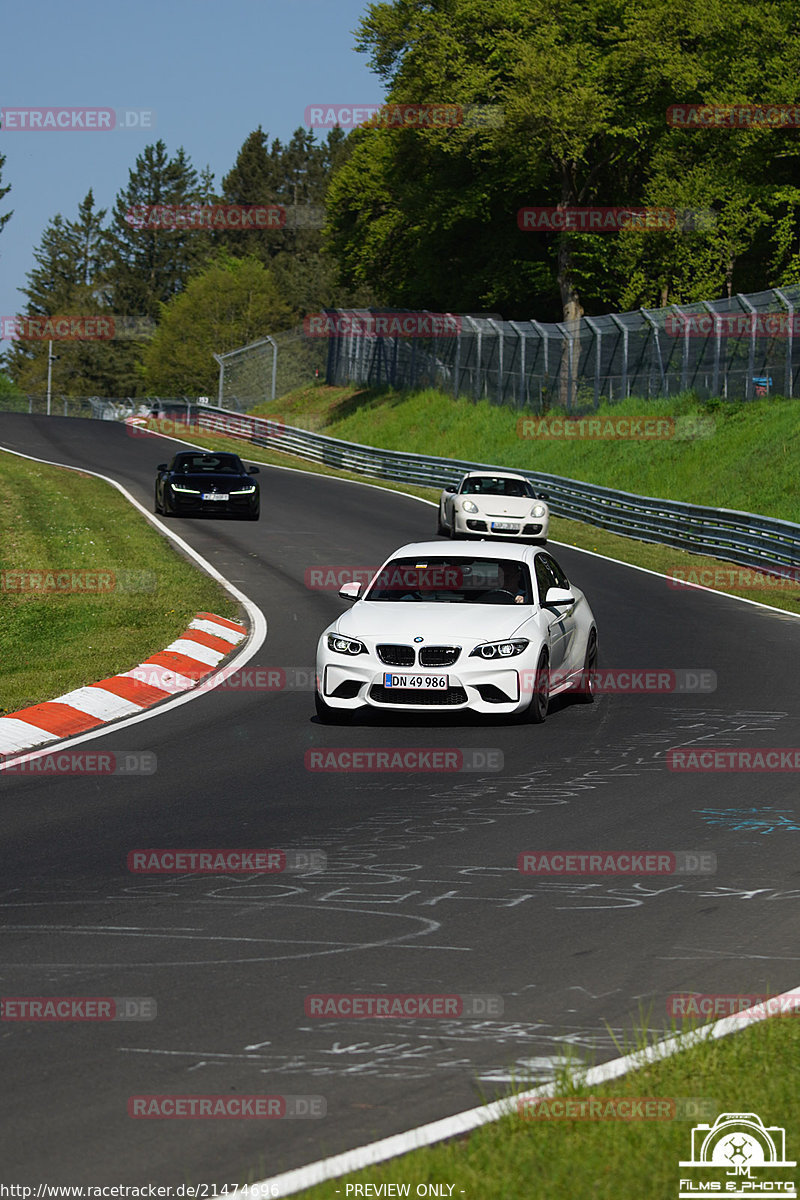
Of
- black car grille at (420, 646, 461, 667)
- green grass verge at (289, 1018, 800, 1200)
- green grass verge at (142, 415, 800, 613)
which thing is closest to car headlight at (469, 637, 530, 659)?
black car grille at (420, 646, 461, 667)

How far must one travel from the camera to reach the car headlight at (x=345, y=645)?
12.4 m

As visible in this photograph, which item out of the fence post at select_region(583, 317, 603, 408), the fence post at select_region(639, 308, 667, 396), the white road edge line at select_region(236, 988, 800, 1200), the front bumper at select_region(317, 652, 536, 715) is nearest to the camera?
the white road edge line at select_region(236, 988, 800, 1200)

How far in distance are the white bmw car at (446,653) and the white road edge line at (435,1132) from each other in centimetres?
718

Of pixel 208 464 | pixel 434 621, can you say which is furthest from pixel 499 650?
pixel 208 464

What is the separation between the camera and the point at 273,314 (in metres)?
121

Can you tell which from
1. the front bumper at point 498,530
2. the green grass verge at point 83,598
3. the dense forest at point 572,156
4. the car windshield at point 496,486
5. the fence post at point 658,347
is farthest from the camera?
the dense forest at point 572,156

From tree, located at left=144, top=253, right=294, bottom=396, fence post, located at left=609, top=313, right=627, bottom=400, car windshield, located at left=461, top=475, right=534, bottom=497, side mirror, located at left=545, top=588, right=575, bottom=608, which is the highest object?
tree, located at left=144, top=253, right=294, bottom=396

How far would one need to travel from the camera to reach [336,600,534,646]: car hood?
12312 mm

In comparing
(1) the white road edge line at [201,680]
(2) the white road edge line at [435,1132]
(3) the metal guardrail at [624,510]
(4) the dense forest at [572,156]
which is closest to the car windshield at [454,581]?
(1) the white road edge line at [201,680]

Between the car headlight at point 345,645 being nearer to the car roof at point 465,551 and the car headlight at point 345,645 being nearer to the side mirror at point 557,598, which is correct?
the car roof at point 465,551

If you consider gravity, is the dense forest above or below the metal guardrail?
above

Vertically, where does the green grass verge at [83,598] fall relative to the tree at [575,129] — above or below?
below

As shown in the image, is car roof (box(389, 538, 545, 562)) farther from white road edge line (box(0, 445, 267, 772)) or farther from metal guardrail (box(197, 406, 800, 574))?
metal guardrail (box(197, 406, 800, 574))

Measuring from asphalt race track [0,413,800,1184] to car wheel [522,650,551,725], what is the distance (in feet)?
0.78
